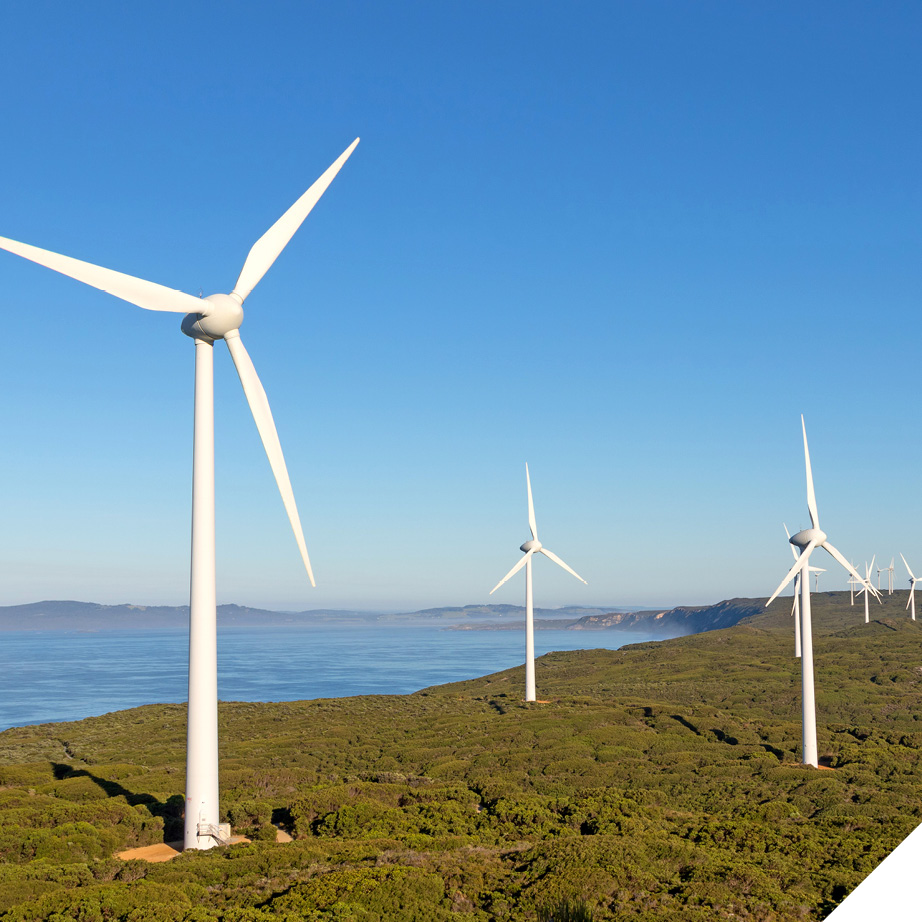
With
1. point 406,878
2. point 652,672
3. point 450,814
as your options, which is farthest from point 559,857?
point 652,672

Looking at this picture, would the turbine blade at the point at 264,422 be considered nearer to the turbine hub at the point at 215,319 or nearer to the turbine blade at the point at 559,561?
the turbine hub at the point at 215,319

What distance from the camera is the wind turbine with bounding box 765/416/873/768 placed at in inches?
1641

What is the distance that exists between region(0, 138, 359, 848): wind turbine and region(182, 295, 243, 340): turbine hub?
0.03 m

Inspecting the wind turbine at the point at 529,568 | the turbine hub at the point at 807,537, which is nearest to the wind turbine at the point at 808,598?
the turbine hub at the point at 807,537

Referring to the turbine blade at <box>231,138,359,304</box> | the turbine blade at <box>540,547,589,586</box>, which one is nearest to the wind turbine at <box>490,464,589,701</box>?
the turbine blade at <box>540,547,589,586</box>

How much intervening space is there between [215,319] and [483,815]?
56.1 ft

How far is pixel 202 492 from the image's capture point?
69.4ft

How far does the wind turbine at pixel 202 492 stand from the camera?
20.5m

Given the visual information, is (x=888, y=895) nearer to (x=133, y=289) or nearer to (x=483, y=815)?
(x=483, y=815)

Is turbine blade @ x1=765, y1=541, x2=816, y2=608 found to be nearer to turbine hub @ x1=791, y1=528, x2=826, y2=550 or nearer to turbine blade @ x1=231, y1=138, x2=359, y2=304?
turbine hub @ x1=791, y1=528, x2=826, y2=550

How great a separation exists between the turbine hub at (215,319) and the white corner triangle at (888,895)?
60.6ft

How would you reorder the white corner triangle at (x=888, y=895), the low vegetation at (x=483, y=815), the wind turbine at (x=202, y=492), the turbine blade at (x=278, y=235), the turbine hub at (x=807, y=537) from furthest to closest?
the turbine hub at (x=807, y=537), the turbine blade at (x=278, y=235), the wind turbine at (x=202, y=492), the low vegetation at (x=483, y=815), the white corner triangle at (x=888, y=895)

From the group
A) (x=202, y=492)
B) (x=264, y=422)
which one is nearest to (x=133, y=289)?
(x=264, y=422)

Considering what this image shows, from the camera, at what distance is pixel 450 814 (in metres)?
25.4
